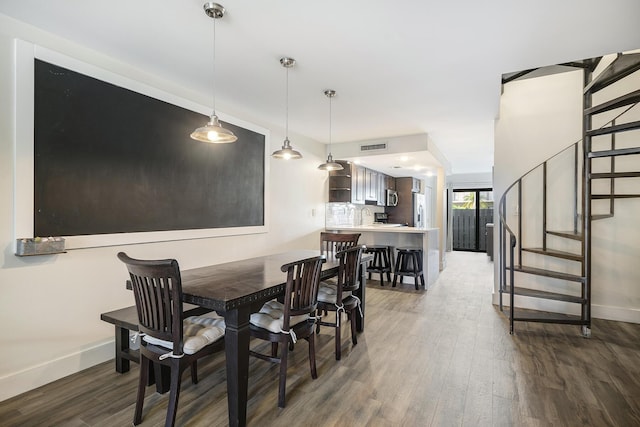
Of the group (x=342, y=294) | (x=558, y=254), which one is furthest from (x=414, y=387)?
(x=558, y=254)

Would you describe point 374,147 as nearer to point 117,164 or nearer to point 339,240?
point 339,240

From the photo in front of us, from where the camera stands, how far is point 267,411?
1958mm

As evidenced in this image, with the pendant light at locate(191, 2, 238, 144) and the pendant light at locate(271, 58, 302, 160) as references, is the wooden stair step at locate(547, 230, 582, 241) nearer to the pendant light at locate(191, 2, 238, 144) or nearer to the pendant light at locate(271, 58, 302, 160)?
the pendant light at locate(271, 58, 302, 160)

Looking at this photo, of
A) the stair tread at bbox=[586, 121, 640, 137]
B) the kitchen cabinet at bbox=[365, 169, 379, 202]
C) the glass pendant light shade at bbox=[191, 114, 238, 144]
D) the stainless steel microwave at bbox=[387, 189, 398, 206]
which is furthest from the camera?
the stainless steel microwave at bbox=[387, 189, 398, 206]

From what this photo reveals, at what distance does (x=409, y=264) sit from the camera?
525cm

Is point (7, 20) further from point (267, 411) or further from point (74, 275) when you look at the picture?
point (267, 411)

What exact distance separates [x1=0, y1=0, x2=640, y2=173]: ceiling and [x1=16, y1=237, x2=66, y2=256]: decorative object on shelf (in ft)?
4.89

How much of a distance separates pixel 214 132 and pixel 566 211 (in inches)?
162

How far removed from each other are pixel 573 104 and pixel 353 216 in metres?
3.88

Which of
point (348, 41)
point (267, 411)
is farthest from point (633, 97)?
point (267, 411)

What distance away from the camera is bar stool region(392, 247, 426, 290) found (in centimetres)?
496

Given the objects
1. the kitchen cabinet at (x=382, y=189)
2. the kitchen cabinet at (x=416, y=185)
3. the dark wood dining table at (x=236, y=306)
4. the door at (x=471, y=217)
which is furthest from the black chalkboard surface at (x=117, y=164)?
the door at (x=471, y=217)

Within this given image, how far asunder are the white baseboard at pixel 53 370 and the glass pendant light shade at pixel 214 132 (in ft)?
6.27

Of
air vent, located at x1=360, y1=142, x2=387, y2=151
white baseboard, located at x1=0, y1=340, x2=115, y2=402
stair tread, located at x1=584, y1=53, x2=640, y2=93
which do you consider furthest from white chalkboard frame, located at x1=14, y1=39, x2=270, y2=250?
stair tread, located at x1=584, y1=53, x2=640, y2=93
